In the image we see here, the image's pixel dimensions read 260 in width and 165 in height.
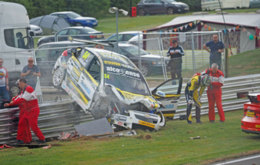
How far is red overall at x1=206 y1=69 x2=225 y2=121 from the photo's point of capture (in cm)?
1267

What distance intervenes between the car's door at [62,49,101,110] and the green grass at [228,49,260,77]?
8637 mm

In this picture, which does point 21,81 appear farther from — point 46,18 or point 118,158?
point 46,18

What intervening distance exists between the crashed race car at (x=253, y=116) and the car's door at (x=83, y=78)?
11.6ft

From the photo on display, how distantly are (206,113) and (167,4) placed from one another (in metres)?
24.3

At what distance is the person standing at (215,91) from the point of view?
12.7m

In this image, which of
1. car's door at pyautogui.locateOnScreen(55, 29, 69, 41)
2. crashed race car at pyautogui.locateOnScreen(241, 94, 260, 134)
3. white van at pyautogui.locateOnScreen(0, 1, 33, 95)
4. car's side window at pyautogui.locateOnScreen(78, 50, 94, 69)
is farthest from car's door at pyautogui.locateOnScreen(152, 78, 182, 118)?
car's door at pyautogui.locateOnScreen(55, 29, 69, 41)

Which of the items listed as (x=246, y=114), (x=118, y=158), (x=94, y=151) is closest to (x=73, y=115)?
(x=94, y=151)

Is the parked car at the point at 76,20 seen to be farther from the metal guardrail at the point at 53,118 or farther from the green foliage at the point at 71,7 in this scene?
the metal guardrail at the point at 53,118

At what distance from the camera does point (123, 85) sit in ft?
37.4

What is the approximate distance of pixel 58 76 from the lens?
12.3m

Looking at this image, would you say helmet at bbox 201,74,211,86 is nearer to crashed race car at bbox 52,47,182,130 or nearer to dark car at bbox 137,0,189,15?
crashed race car at bbox 52,47,182,130

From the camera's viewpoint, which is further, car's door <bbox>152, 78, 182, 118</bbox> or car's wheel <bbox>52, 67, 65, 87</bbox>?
car's door <bbox>152, 78, 182, 118</bbox>

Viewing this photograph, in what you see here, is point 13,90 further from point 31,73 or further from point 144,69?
point 144,69

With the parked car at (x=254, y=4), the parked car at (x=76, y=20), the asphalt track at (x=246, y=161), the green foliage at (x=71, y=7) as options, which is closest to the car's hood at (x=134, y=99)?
the asphalt track at (x=246, y=161)
